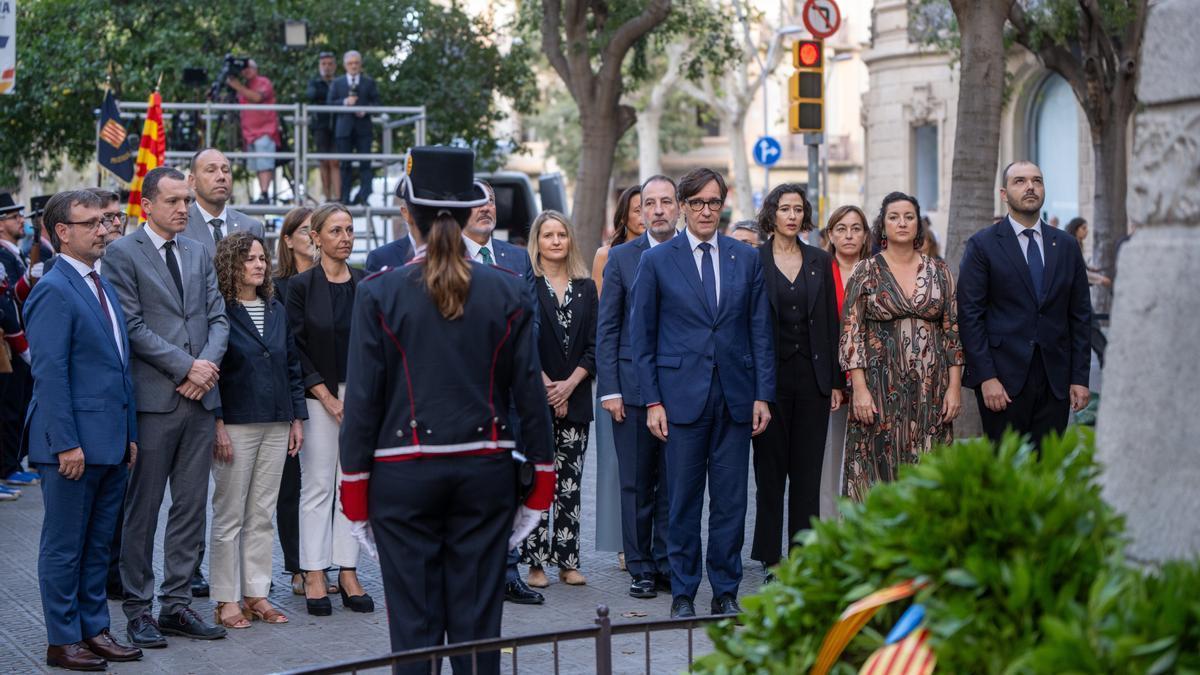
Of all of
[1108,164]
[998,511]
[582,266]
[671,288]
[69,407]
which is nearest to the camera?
[998,511]

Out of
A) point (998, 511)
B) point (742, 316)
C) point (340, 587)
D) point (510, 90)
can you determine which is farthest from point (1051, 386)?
point (510, 90)

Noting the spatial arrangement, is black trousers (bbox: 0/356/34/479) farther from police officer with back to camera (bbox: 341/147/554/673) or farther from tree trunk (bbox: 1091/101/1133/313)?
tree trunk (bbox: 1091/101/1133/313)

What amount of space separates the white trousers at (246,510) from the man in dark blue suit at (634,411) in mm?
1715

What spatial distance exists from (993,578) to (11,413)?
36.7 feet

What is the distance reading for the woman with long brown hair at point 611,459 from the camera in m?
9.23

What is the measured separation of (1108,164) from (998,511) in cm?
2234

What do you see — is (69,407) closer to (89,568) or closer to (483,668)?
(89,568)

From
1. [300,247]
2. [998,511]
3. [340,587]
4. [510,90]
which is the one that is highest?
[510,90]

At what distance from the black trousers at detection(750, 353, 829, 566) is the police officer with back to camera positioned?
3570 mm

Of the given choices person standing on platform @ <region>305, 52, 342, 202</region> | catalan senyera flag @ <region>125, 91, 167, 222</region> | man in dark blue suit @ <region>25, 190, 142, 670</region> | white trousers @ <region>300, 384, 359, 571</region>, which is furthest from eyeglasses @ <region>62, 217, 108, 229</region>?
person standing on platform @ <region>305, 52, 342, 202</region>

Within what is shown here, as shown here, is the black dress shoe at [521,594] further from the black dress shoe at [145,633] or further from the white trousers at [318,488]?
the black dress shoe at [145,633]

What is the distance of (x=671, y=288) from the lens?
7773 mm

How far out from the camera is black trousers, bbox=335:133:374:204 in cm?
2112

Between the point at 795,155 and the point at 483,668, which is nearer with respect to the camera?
the point at 483,668
